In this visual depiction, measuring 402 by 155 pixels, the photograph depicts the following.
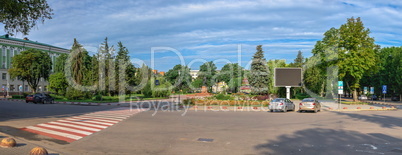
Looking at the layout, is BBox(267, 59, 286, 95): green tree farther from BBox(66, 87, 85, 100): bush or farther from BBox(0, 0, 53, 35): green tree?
BBox(0, 0, 53, 35): green tree

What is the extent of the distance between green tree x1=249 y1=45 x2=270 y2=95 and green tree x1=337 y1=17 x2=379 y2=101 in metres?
23.0

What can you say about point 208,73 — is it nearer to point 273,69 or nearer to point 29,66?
point 273,69

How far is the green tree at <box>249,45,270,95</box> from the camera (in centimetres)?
6794

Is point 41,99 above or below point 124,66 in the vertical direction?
below

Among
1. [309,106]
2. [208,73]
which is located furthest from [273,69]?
[208,73]

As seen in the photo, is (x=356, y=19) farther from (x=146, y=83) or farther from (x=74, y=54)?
(x=74, y=54)

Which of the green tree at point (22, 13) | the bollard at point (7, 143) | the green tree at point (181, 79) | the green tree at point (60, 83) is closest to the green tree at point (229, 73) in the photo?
the green tree at point (181, 79)

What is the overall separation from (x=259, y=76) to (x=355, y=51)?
25417 mm

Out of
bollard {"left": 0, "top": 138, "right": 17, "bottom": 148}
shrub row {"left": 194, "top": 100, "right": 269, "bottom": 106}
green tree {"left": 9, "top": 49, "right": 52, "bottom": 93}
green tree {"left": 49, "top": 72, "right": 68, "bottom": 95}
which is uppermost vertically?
green tree {"left": 9, "top": 49, "right": 52, "bottom": 93}

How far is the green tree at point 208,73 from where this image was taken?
4491 inches

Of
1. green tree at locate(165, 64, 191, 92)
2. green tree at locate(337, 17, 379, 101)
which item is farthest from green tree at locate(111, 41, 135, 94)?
green tree at locate(337, 17, 379, 101)

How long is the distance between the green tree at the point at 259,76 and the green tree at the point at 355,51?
23.0 metres

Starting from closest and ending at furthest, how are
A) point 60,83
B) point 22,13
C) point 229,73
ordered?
1. point 22,13
2. point 60,83
3. point 229,73

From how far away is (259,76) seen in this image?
6794cm
